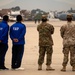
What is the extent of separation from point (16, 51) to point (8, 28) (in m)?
0.74

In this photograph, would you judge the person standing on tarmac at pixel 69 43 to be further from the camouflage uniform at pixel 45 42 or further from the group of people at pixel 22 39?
the camouflage uniform at pixel 45 42

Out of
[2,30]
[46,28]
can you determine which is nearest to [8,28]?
[2,30]

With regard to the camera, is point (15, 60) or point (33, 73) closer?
point (33, 73)

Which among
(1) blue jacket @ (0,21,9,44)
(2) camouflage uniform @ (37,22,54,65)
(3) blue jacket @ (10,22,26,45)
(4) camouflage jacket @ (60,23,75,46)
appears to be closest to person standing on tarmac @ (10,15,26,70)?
(3) blue jacket @ (10,22,26,45)

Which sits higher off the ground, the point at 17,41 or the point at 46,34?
the point at 46,34

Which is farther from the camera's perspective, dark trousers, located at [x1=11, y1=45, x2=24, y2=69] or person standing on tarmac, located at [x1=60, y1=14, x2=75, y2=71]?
dark trousers, located at [x1=11, y1=45, x2=24, y2=69]

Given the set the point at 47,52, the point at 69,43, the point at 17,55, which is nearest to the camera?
the point at 69,43

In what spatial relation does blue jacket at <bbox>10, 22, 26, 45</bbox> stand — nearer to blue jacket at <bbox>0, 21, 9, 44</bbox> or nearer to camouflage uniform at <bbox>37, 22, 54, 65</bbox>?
blue jacket at <bbox>0, 21, 9, 44</bbox>

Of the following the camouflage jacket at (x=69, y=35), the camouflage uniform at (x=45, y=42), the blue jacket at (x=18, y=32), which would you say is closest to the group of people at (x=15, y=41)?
the blue jacket at (x=18, y=32)

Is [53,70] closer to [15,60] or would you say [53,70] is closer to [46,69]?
[46,69]

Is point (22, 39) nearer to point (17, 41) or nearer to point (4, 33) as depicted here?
point (17, 41)

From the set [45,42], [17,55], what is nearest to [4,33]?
[17,55]

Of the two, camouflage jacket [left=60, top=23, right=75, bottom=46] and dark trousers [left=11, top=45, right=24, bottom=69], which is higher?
camouflage jacket [left=60, top=23, right=75, bottom=46]

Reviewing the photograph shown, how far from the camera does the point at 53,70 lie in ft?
42.4
